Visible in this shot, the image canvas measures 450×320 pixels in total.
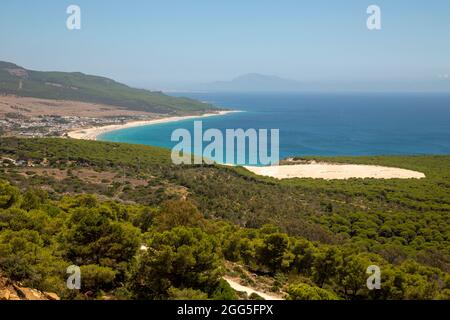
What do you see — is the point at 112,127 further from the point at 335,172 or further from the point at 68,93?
the point at 335,172

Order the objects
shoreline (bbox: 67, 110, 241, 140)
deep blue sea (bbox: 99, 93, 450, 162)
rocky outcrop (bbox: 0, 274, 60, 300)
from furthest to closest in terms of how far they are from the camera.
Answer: deep blue sea (bbox: 99, 93, 450, 162) < shoreline (bbox: 67, 110, 241, 140) < rocky outcrop (bbox: 0, 274, 60, 300)

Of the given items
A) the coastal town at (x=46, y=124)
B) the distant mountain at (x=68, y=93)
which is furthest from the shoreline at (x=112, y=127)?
the distant mountain at (x=68, y=93)

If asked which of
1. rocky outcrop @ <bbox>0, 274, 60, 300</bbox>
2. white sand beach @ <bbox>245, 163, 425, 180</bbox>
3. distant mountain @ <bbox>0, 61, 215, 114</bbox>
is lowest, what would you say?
white sand beach @ <bbox>245, 163, 425, 180</bbox>

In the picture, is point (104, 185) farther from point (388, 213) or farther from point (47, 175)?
point (388, 213)

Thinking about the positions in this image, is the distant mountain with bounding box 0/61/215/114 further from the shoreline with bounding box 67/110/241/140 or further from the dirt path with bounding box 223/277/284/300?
the dirt path with bounding box 223/277/284/300

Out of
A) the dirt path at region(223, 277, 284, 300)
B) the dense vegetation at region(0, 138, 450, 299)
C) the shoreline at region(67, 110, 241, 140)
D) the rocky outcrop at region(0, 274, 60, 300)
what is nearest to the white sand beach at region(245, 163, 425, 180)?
the dense vegetation at region(0, 138, 450, 299)
